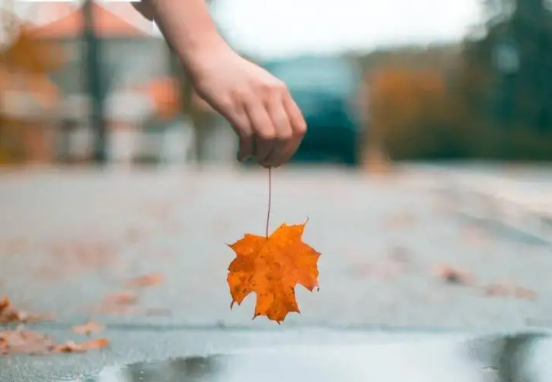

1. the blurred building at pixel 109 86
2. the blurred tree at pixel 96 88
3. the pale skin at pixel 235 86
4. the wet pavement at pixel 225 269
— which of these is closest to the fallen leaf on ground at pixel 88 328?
the wet pavement at pixel 225 269

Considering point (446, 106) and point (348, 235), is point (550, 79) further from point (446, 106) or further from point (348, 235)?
point (348, 235)

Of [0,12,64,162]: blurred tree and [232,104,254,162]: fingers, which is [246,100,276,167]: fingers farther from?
[0,12,64,162]: blurred tree

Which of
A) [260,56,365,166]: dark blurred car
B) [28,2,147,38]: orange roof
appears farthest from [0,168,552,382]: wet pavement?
[28,2,147,38]: orange roof

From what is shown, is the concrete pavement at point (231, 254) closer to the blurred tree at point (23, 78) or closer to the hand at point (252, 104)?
the hand at point (252, 104)

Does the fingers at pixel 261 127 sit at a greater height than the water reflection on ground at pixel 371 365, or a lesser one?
greater

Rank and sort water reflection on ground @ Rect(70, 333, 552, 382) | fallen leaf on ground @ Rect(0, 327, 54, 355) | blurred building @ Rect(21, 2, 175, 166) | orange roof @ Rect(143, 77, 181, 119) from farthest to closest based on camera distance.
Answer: orange roof @ Rect(143, 77, 181, 119)
blurred building @ Rect(21, 2, 175, 166)
fallen leaf on ground @ Rect(0, 327, 54, 355)
water reflection on ground @ Rect(70, 333, 552, 382)

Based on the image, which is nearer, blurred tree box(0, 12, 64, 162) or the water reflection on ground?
the water reflection on ground

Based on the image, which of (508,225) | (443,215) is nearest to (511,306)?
(508,225)
